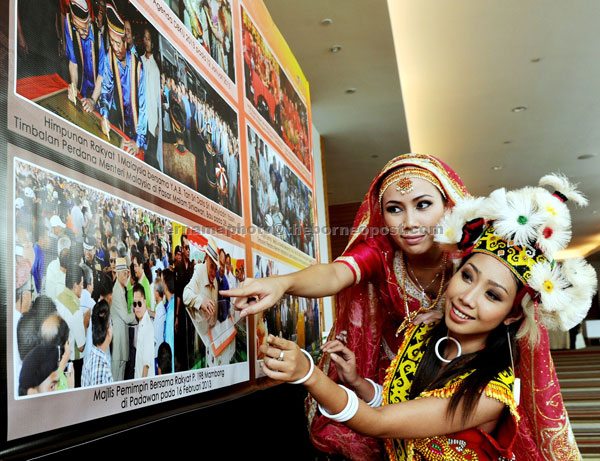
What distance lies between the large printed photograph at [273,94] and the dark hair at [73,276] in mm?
1062

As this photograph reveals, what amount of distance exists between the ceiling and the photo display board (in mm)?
2442

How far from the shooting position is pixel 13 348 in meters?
0.72

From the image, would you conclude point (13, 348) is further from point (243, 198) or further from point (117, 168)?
point (243, 198)

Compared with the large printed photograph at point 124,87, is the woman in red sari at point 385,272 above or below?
below

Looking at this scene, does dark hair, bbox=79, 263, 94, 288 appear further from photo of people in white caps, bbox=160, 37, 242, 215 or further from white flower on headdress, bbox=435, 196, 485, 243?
white flower on headdress, bbox=435, 196, 485, 243

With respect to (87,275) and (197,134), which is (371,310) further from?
(87,275)

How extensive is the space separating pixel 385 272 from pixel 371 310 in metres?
0.16

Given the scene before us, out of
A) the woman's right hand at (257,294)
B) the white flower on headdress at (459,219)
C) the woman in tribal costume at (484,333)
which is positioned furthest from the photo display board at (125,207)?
the white flower on headdress at (459,219)

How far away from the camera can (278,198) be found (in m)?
2.05

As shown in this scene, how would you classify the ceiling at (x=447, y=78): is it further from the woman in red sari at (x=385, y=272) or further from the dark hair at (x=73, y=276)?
the dark hair at (x=73, y=276)

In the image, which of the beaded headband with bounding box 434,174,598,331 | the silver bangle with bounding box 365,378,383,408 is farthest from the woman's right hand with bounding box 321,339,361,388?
the beaded headband with bounding box 434,174,598,331

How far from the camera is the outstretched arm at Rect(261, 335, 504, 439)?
106 cm

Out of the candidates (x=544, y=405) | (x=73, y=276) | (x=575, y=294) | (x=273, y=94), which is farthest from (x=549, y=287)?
(x=273, y=94)

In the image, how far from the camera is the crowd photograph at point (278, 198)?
1778 millimetres
